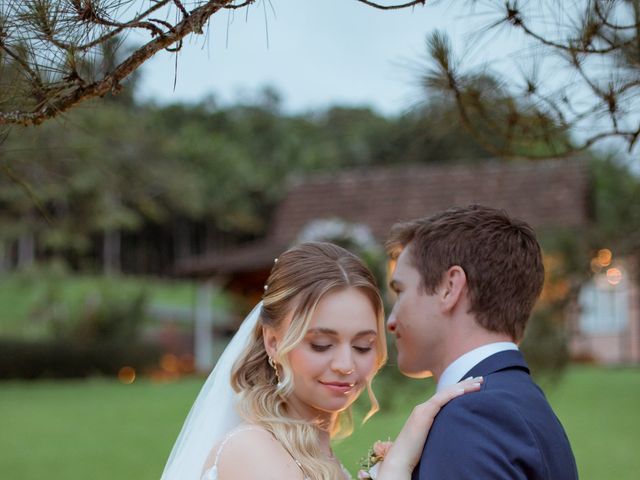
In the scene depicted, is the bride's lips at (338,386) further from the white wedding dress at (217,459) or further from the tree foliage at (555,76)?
the tree foliage at (555,76)

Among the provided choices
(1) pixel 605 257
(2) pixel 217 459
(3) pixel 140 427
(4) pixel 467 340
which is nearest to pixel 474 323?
(4) pixel 467 340

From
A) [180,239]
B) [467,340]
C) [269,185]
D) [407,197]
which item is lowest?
[180,239]

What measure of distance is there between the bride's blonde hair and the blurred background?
0.65 m

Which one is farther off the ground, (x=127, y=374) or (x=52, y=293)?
(x=52, y=293)

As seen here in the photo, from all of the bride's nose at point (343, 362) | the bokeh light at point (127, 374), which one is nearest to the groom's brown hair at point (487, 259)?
the bride's nose at point (343, 362)

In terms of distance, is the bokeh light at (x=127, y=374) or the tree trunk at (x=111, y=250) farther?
the tree trunk at (x=111, y=250)

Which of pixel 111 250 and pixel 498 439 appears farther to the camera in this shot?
pixel 111 250

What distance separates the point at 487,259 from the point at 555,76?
1121 millimetres

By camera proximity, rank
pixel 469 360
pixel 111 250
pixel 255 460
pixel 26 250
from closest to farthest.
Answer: pixel 469 360, pixel 255 460, pixel 26 250, pixel 111 250

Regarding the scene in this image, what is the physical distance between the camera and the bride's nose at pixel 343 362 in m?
2.56

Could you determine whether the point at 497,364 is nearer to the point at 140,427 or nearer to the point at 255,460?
the point at 255,460

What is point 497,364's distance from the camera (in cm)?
233

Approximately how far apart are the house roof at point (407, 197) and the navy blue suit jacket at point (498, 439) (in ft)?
65.0

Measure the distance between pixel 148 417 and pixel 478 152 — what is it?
2463 centimetres
